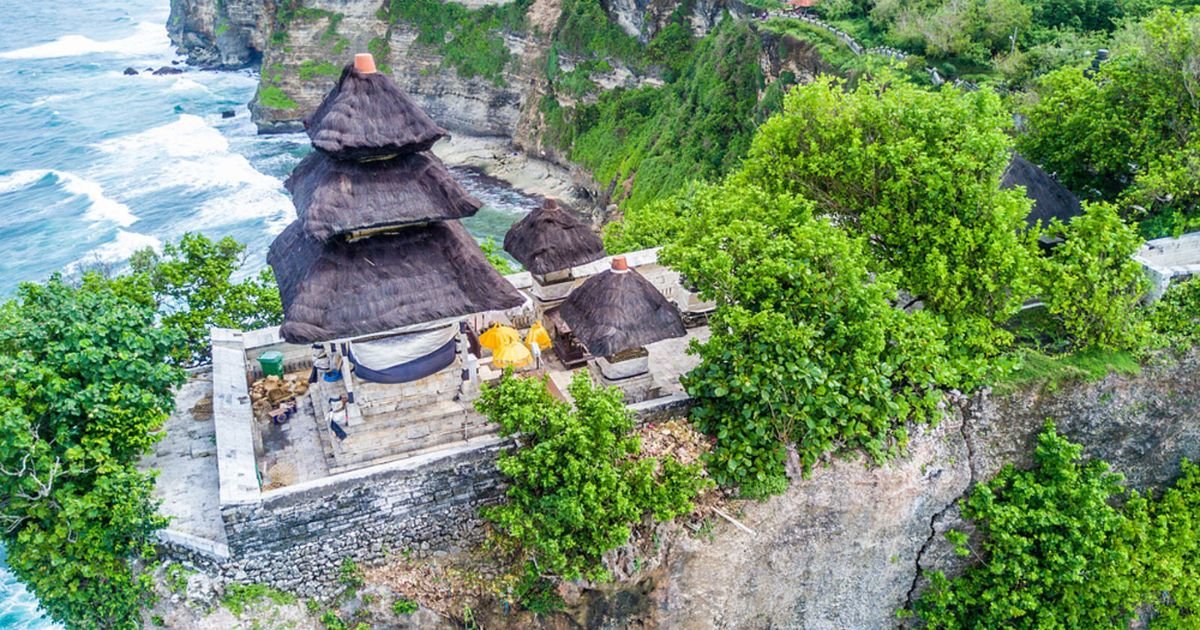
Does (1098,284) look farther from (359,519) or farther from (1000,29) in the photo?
(1000,29)

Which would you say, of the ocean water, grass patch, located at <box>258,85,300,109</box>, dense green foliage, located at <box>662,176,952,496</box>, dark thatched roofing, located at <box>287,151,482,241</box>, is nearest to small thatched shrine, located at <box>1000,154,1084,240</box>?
dense green foliage, located at <box>662,176,952,496</box>

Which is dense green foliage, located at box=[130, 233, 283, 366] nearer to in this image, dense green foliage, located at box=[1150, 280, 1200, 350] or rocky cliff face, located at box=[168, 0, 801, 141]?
dense green foliage, located at box=[1150, 280, 1200, 350]

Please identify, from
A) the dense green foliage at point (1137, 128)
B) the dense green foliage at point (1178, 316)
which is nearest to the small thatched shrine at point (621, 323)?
the dense green foliage at point (1178, 316)

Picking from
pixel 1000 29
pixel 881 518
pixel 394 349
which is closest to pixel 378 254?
pixel 394 349

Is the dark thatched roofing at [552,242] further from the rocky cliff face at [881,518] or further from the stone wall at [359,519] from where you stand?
the rocky cliff face at [881,518]

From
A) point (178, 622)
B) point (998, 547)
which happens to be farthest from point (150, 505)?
point (998, 547)

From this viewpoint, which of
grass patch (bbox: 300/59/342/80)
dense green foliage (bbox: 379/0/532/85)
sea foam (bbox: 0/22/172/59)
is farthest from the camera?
sea foam (bbox: 0/22/172/59)

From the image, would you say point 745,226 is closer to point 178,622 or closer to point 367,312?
point 367,312
